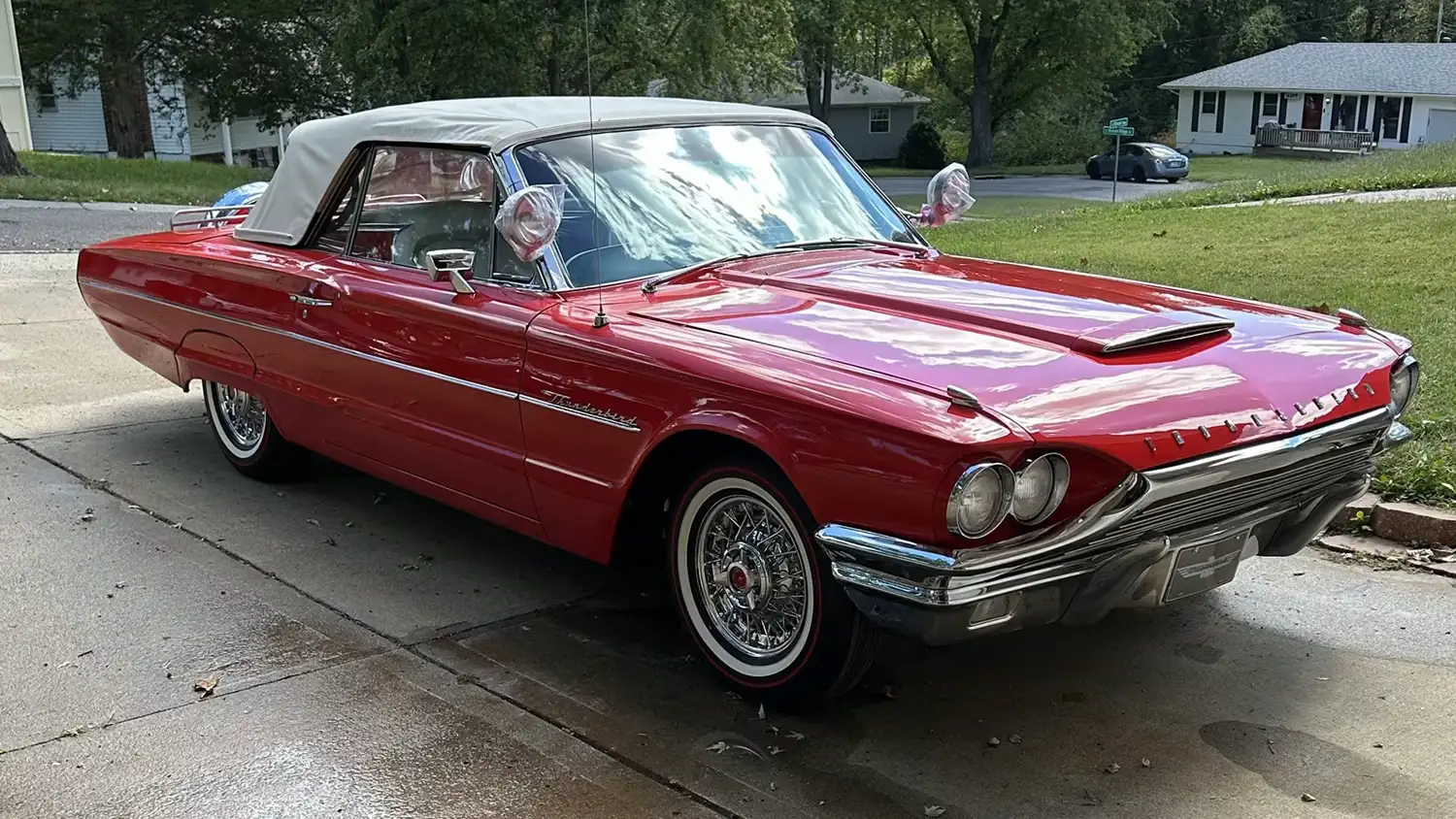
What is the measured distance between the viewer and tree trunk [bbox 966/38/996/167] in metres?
52.8

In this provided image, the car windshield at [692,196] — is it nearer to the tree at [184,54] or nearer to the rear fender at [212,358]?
the rear fender at [212,358]

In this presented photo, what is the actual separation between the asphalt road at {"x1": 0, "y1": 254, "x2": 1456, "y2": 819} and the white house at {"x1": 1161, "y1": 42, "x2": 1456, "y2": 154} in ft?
170

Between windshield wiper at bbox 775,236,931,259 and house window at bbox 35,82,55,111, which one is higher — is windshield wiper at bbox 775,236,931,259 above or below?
below

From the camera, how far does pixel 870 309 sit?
4277mm

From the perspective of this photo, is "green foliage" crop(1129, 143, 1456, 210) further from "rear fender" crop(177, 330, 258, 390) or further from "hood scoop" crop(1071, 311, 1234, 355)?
"hood scoop" crop(1071, 311, 1234, 355)

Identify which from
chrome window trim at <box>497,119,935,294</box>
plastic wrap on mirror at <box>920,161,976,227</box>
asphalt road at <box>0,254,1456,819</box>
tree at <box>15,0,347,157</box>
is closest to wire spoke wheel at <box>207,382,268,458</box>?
asphalt road at <box>0,254,1456,819</box>

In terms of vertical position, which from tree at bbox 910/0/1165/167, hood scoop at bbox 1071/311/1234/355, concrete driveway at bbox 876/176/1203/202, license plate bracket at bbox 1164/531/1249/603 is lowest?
concrete driveway at bbox 876/176/1203/202

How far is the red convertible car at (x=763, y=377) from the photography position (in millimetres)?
3383

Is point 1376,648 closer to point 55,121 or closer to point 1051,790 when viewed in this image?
point 1051,790

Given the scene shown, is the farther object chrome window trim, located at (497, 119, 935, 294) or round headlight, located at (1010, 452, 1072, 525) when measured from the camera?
chrome window trim, located at (497, 119, 935, 294)

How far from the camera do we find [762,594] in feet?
12.9

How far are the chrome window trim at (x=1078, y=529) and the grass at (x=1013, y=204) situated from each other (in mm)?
25582

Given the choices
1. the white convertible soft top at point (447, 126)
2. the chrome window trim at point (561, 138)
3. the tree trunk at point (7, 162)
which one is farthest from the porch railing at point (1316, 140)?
the white convertible soft top at point (447, 126)

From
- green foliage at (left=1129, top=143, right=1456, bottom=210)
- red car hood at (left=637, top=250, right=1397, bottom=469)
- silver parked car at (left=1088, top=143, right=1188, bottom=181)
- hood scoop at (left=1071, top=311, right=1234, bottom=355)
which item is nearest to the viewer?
red car hood at (left=637, top=250, right=1397, bottom=469)
